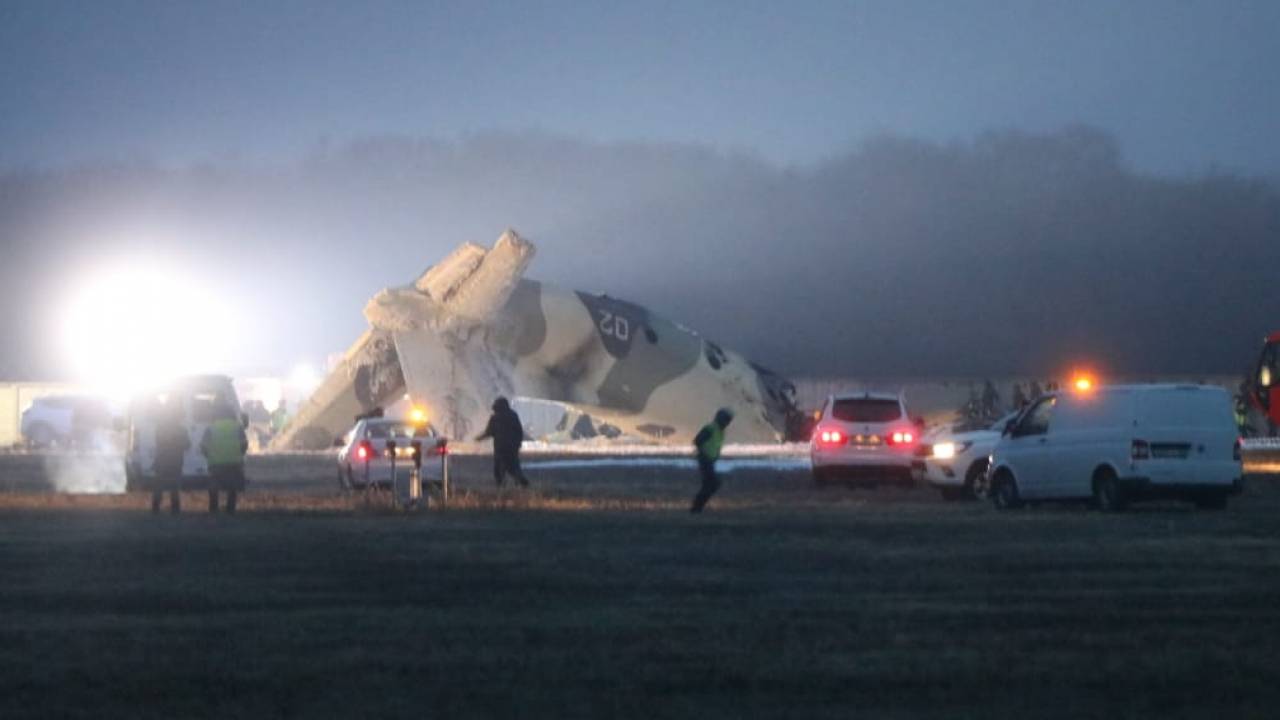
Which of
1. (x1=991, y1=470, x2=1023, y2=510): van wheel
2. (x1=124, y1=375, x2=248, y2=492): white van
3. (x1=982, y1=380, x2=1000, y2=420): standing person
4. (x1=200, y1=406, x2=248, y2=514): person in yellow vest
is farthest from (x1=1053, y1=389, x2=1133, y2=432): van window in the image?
(x1=982, y1=380, x2=1000, y2=420): standing person

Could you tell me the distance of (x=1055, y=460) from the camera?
31.0 metres

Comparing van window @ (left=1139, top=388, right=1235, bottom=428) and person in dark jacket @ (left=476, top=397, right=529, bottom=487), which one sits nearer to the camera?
van window @ (left=1139, top=388, right=1235, bottom=428)

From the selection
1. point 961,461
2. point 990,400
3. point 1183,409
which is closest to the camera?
point 1183,409

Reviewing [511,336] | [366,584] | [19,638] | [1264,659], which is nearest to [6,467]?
[511,336]

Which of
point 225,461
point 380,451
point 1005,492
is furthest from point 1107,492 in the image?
point 380,451

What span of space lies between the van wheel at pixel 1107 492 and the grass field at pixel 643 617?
1.19m

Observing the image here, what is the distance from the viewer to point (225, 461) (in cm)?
3153

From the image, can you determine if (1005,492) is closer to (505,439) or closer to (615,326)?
(505,439)

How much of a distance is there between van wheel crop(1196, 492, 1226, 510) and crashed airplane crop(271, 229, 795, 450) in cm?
2958

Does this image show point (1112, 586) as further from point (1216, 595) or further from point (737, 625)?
point (737, 625)

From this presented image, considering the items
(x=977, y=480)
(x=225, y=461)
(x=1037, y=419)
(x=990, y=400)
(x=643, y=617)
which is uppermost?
(x=990, y=400)

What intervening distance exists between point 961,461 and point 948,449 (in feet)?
1.63

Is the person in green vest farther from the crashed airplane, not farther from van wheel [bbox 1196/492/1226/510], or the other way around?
the crashed airplane

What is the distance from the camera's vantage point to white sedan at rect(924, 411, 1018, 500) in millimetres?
35188
